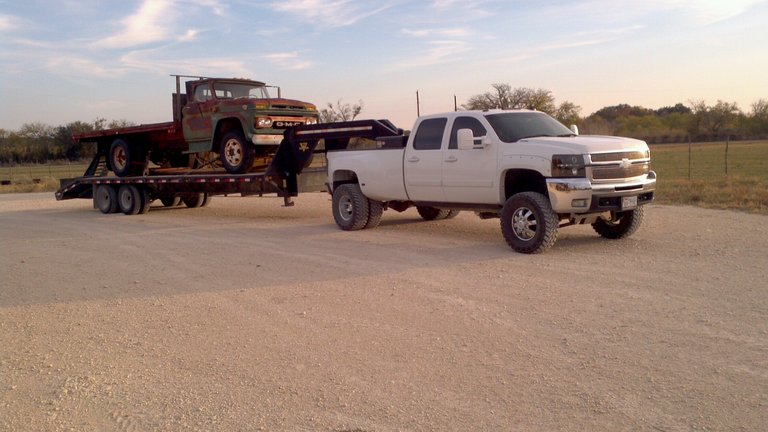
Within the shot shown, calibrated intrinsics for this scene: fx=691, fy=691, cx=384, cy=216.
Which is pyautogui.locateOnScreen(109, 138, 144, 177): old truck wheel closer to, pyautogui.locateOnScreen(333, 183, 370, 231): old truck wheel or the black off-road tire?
pyautogui.locateOnScreen(333, 183, 370, 231): old truck wheel

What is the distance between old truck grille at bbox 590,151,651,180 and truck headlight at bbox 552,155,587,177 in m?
0.13

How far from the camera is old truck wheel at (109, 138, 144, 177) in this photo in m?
17.9

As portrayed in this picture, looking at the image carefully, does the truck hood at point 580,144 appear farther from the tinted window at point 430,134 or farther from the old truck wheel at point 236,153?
the old truck wheel at point 236,153

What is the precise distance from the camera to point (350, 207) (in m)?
12.5

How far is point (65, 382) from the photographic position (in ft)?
16.6

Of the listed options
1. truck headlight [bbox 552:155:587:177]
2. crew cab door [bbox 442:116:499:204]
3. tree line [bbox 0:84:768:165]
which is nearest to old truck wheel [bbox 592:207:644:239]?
truck headlight [bbox 552:155:587:177]

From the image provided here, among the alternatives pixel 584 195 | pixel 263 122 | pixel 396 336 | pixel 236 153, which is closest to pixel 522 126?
pixel 584 195

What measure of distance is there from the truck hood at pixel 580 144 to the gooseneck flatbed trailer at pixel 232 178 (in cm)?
295

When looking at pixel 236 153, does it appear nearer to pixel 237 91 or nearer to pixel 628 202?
pixel 237 91

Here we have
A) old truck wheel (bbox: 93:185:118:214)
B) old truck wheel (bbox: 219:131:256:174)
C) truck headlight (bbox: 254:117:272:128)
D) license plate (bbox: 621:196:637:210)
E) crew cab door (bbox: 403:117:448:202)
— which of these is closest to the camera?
license plate (bbox: 621:196:637:210)

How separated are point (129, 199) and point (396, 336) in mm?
14182

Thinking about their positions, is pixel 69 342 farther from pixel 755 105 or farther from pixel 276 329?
pixel 755 105

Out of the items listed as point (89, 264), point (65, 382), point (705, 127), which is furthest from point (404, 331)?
point (705, 127)

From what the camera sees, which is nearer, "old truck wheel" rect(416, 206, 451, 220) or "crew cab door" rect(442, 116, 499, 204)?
"crew cab door" rect(442, 116, 499, 204)
